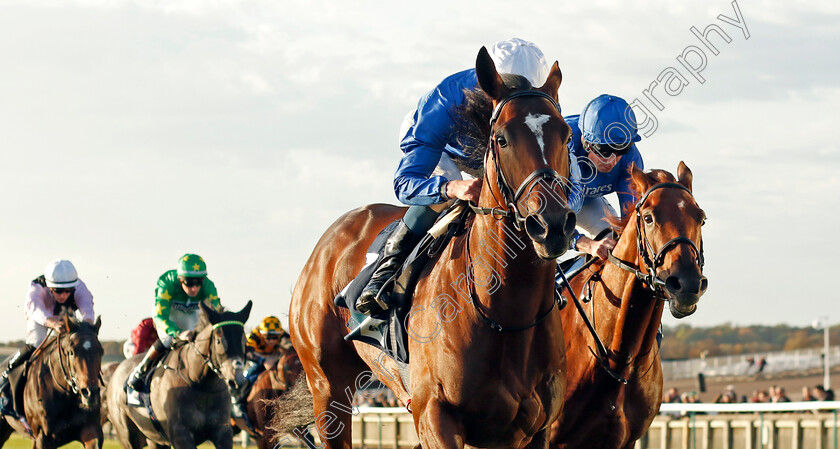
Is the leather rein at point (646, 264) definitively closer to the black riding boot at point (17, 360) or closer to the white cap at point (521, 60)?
the white cap at point (521, 60)

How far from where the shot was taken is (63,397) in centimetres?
1122

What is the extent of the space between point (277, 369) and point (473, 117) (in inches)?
346

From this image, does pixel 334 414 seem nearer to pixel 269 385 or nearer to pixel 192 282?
pixel 192 282

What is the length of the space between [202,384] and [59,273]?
2450mm

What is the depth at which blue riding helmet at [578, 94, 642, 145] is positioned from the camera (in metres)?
5.48

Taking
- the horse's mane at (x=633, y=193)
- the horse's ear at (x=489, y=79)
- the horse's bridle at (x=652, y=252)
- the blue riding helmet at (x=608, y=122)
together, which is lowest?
the horse's bridle at (x=652, y=252)

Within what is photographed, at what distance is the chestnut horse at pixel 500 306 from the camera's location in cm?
388

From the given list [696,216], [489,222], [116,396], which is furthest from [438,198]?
[116,396]

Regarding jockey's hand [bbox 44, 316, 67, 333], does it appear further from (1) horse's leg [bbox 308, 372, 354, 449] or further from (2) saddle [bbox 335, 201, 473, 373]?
(2) saddle [bbox 335, 201, 473, 373]

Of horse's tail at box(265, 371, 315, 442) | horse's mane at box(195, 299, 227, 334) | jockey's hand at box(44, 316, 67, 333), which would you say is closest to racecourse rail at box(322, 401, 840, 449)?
horse's tail at box(265, 371, 315, 442)

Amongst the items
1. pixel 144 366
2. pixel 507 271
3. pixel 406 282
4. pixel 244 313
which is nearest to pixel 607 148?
pixel 406 282

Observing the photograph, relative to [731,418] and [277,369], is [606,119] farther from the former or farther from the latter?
[277,369]

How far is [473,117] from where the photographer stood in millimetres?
4492

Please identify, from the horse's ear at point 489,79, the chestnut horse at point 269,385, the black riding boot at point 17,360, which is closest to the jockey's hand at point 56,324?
the black riding boot at point 17,360
